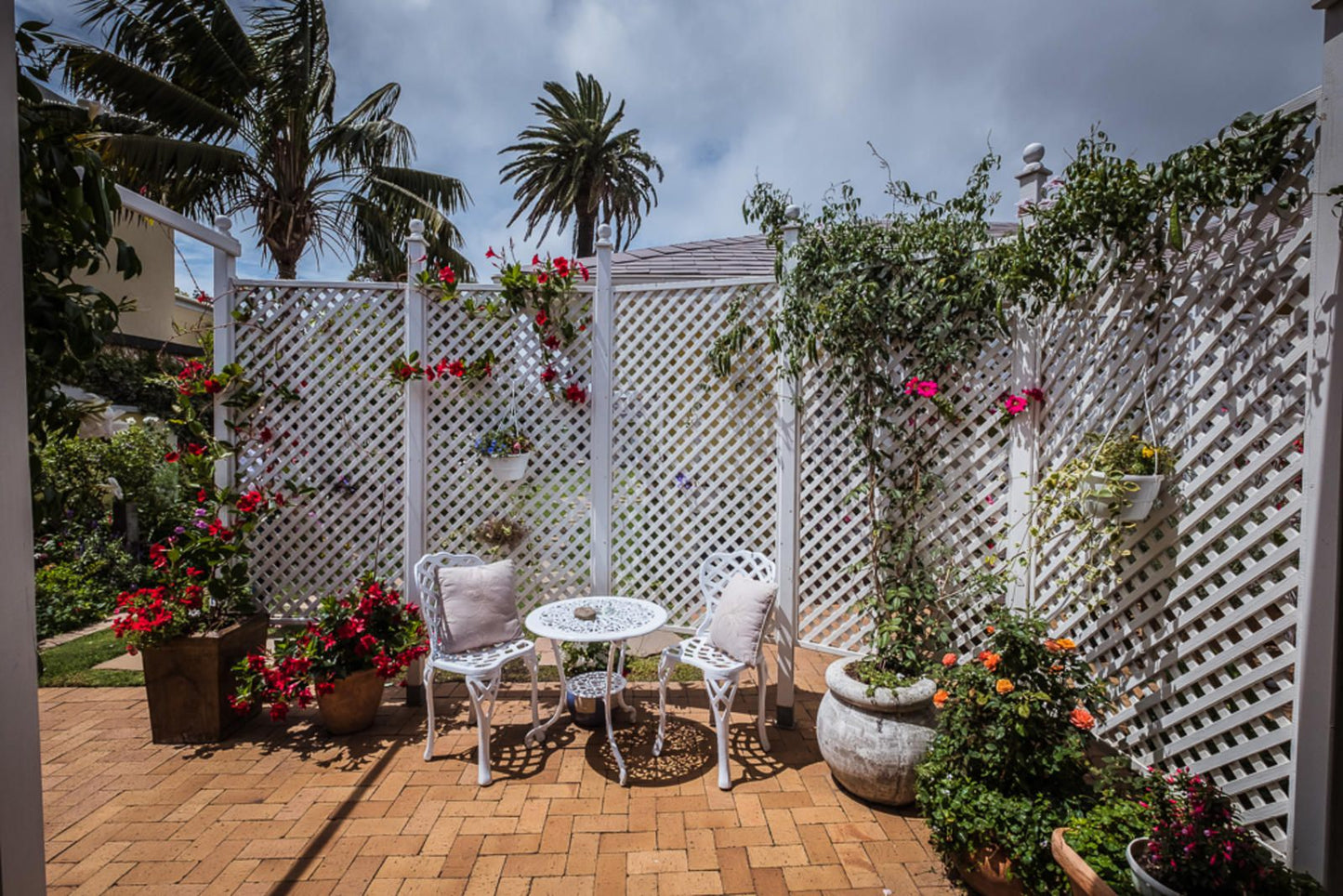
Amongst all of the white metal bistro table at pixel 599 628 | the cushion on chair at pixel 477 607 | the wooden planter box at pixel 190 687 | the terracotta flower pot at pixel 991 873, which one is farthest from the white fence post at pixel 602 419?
the terracotta flower pot at pixel 991 873

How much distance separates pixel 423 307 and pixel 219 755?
8.54 ft

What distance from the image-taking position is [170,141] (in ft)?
21.6

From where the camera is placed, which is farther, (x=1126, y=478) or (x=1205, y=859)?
(x=1126, y=478)

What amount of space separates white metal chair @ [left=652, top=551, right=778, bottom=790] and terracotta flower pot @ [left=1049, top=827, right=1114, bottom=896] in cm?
128

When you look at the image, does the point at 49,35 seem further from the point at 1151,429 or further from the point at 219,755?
the point at 1151,429

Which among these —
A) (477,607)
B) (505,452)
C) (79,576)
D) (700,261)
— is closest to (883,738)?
(477,607)

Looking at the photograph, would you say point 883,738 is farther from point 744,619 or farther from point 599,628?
point 599,628

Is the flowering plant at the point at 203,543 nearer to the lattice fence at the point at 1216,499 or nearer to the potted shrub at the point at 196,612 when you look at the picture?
the potted shrub at the point at 196,612

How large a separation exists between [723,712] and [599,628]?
71 cm

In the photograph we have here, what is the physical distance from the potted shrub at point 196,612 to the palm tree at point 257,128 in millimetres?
4710

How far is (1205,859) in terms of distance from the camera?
1628mm

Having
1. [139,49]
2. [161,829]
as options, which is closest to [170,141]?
[139,49]

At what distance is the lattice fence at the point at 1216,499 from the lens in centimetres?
187

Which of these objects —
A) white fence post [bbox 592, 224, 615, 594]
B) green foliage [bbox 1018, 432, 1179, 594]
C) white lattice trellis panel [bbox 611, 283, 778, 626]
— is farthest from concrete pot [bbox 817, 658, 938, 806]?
white fence post [bbox 592, 224, 615, 594]
